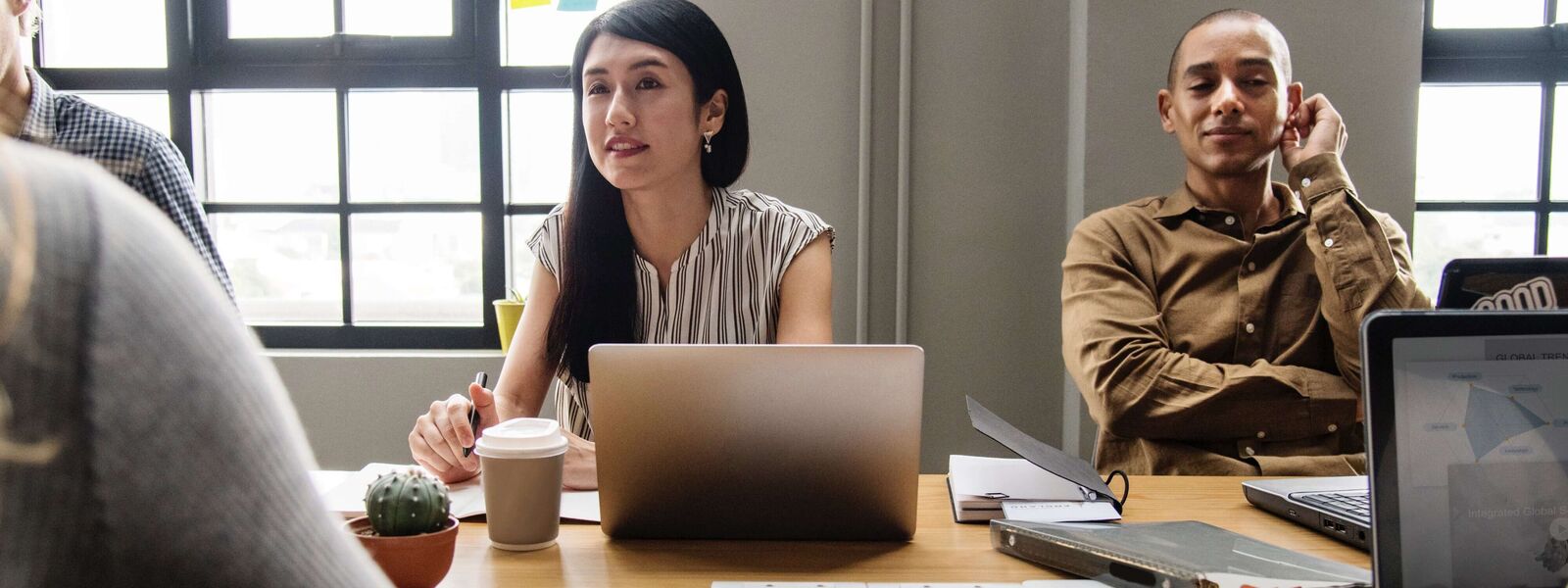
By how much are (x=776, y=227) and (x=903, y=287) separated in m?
0.90

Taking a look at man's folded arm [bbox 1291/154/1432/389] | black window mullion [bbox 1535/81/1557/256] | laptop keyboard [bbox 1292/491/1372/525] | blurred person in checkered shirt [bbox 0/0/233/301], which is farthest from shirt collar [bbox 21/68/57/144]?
black window mullion [bbox 1535/81/1557/256]

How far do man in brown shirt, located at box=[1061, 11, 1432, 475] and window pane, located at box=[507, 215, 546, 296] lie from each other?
63.2 inches

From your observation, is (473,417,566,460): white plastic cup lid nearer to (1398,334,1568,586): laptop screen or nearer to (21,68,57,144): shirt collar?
(1398,334,1568,586): laptop screen

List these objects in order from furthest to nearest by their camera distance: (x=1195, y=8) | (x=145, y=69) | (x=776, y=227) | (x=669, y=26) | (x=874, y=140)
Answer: (x=145, y=69), (x=874, y=140), (x=1195, y=8), (x=776, y=227), (x=669, y=26)

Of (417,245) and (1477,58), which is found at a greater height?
(1477,58)

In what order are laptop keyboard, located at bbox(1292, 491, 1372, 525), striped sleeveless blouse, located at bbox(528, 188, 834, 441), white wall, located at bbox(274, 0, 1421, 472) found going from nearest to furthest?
laptop keyboard, located at bbox(1292, 491, 1372, 525) → striped sleeveless blouse, located at bbox(528, 188, 834, 441) → white wall, located at bbox(274, 0, 1421, 472)

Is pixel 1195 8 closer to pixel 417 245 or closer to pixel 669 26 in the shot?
pixel 669 26

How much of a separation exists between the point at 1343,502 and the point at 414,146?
2535mm

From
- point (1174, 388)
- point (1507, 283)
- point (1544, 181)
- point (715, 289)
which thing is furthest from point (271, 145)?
point (1544, 181)

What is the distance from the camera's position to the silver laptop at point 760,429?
3.11 feet

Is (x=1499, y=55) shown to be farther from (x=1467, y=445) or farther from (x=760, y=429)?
(x=760, y=429)

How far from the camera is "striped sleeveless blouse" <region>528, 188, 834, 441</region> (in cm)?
176

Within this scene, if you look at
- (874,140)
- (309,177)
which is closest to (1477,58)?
(874,140)

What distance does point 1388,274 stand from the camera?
1717 millimetres
